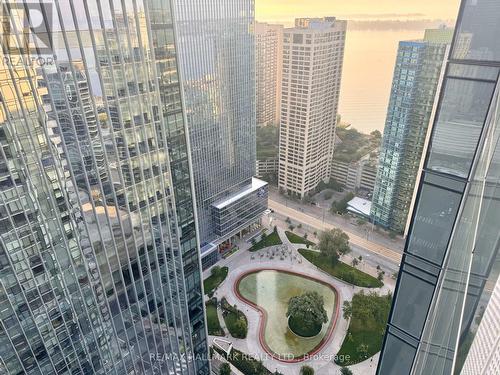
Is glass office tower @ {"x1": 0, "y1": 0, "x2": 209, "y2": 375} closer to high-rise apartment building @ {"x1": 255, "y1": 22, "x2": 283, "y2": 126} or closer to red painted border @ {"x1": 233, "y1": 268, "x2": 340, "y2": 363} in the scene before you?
red painted border @ {"x1": 233, "y1": 268, "x2": 340, "y2": 363}

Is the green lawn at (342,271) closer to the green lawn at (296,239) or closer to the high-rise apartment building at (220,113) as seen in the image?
the green lawn at (296,239)

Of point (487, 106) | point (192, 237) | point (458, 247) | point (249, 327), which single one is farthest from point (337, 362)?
point (487, 106)

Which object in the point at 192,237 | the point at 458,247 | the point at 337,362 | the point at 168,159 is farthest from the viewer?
the point at 337,362

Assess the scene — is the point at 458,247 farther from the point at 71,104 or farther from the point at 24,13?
the point at 24,13

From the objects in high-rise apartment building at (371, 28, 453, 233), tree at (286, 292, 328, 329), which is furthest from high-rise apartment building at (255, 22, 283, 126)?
tree at (286, 292, 328, 329)

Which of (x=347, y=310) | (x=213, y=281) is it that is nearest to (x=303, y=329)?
(x=347, y=310)

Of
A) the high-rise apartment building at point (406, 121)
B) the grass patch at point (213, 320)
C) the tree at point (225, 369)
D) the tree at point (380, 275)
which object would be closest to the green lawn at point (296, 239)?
the tree at point (380, 275)
